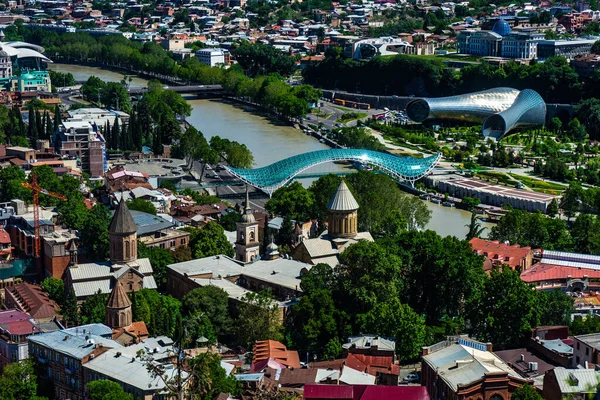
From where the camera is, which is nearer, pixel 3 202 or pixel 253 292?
pixel 253 292

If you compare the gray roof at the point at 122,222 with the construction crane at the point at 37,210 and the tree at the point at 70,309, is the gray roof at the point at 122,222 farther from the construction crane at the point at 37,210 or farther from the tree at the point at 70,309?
the construction crane at the point at 37,210

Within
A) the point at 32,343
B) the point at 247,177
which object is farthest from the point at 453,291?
the point at 247,177

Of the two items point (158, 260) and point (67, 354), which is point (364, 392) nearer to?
point (67, 354)

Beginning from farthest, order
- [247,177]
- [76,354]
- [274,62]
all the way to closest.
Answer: [274,62]
[247,177]
[76,354]

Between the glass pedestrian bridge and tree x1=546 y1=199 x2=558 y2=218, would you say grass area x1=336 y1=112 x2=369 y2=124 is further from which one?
tree x1=546 y1=199 x2=558 y2=218

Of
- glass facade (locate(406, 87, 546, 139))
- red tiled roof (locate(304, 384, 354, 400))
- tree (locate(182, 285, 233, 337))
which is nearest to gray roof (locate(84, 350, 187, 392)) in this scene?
red tiled roof (locate(304, 384, 354, 400))

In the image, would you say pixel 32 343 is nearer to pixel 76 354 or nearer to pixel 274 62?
pixel 76 354

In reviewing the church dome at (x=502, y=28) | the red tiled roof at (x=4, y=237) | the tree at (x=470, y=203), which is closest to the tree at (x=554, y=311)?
the red tiled roof at (x=4, y=237)

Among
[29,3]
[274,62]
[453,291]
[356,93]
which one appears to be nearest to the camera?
[453,291]
